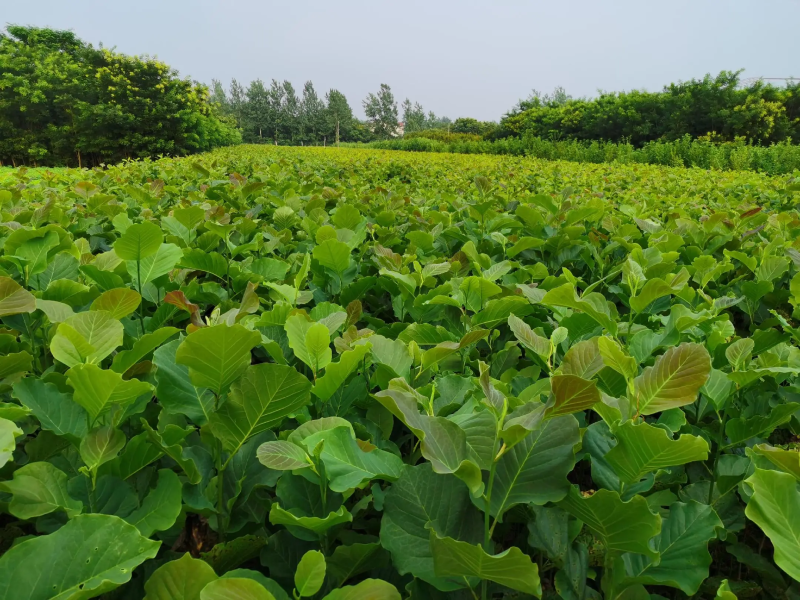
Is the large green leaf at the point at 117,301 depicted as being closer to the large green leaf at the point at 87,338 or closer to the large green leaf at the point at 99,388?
the large green leaf at the point at 87,338

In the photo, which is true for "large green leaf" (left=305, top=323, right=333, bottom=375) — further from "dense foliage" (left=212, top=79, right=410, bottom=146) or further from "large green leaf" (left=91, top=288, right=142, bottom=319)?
"dense foliage" (left=212, top=79, right=410, bottom=146)

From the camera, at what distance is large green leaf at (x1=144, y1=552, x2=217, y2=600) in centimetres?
51

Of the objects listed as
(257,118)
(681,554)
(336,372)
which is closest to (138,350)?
(336,372)

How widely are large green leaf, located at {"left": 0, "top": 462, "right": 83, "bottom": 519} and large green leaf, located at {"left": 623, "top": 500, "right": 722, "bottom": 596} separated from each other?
0.78m

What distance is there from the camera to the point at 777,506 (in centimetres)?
58

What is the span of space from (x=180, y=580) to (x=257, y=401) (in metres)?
0.24

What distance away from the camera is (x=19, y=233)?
1.29m

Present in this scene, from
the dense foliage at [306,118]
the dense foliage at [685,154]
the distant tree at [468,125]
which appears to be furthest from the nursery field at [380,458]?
the dense foliage at [306,118]

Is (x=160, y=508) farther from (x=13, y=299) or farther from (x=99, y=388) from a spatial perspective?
(x=13, y=299)

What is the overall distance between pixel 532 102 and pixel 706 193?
2945cm

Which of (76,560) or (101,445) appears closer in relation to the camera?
(76,560)

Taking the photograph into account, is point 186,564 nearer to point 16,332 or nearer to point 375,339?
point 375,339

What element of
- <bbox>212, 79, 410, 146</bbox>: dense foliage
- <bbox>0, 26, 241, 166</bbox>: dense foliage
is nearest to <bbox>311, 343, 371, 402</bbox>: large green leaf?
<bbox>0, 26, 241, 166</bbox>: dense foliage

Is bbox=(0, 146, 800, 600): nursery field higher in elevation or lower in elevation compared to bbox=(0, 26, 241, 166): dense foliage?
lower
